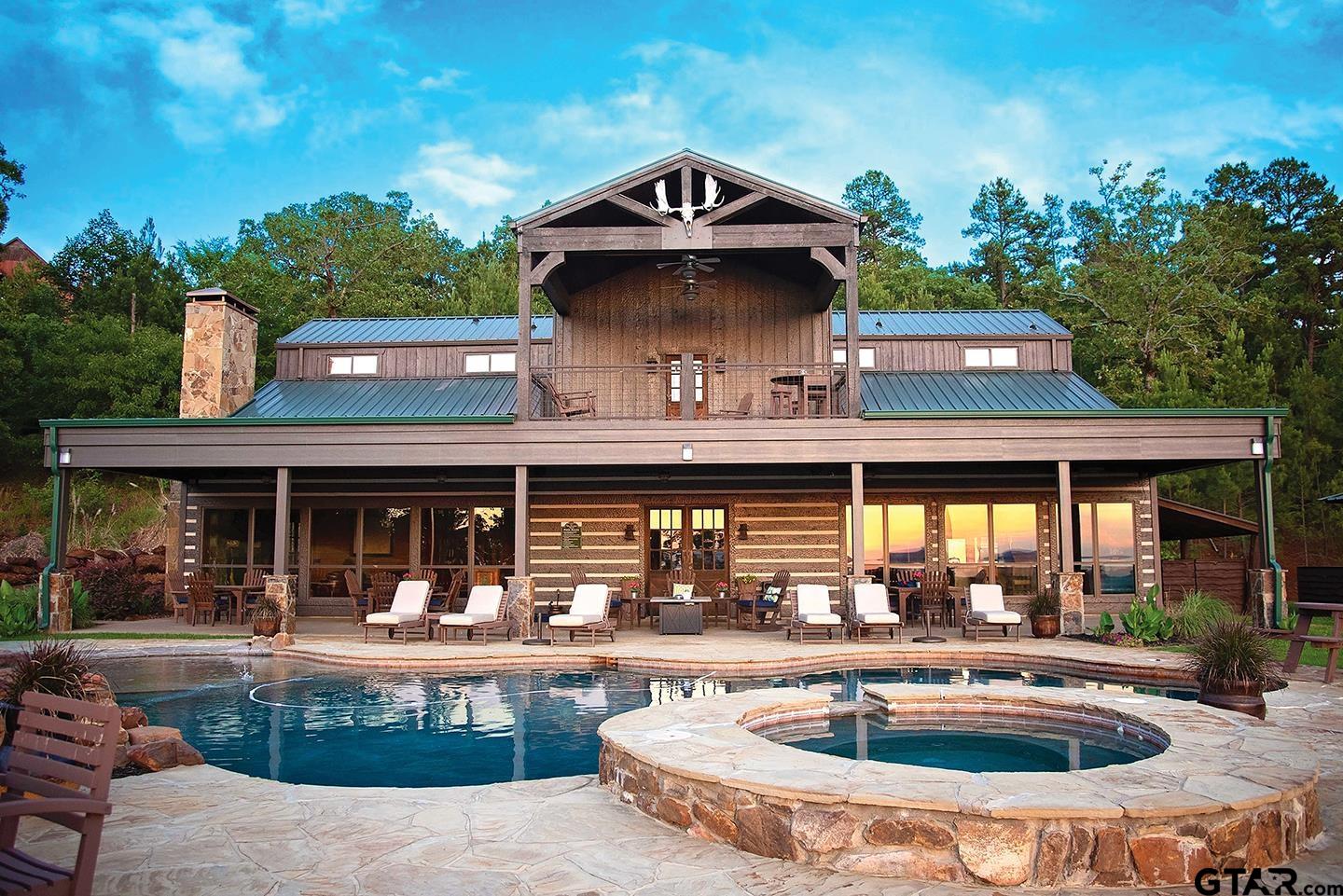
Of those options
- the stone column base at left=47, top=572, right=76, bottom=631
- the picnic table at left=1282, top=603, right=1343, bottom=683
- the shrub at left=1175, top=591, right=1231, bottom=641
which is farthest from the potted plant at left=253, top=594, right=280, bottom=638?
the picnic table at left=1282, top=603, right=1343, bottom=683

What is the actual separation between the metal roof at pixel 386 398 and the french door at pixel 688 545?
3.73 meters

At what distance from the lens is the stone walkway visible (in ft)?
13.5

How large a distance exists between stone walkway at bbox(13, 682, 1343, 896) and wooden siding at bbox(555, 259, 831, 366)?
13.1m

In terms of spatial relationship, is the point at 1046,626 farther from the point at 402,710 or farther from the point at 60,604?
the point at 60,604

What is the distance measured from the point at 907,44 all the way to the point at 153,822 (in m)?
29.3

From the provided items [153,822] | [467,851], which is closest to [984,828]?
[467,851]

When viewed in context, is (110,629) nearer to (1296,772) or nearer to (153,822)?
(153,822)

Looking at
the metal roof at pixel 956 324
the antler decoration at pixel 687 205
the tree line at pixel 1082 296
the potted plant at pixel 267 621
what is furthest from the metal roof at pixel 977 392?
the potted plant at pixel 267 621

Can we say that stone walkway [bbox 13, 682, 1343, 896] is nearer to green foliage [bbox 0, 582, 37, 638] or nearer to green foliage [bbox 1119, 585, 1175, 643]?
green foliage [bbox 1119, 585, 1175, 643]

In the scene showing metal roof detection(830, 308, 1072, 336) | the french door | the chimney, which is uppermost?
metal roof detection(830, 308, 1072, 336)

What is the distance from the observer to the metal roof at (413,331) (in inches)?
819

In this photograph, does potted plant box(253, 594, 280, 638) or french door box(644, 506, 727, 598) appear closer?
potted plant box(253, 594, 280, 638)

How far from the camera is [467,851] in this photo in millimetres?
4551

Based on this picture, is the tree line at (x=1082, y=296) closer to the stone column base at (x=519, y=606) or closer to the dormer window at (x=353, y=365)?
the dormer window at (x=353, y=365)
